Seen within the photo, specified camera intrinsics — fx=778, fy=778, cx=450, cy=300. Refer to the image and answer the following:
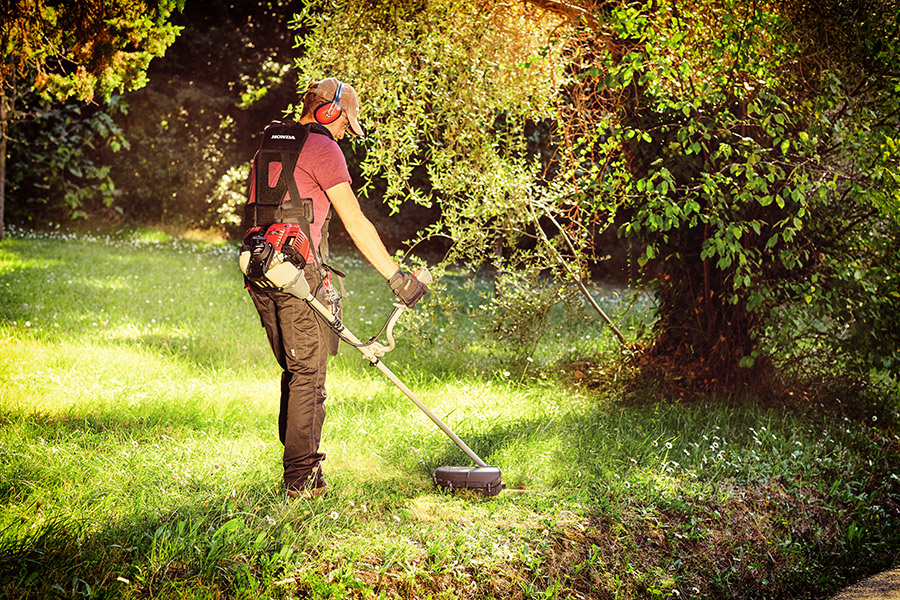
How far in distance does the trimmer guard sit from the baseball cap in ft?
6.01

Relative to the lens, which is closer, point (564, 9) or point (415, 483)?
point (415, 483)

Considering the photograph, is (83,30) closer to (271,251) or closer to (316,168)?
(316,168)

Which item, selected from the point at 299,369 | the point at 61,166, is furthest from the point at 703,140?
the point at 61,166

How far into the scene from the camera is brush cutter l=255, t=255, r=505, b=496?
341 centimetres

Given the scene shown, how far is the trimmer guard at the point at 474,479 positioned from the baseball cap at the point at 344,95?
183cm

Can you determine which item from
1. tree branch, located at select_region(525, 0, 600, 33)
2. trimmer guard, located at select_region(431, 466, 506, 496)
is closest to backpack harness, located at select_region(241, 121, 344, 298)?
trimmer guard, located at select_region(431, 466, 506, 496)

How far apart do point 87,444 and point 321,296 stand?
1719 mm

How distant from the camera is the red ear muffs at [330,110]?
372 centimetres

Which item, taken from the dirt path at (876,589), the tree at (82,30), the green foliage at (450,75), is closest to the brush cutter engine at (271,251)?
the tree at (82,30)

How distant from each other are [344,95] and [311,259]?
82cm

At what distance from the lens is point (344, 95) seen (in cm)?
378

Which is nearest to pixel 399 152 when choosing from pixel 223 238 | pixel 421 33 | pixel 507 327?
pixel 421 33

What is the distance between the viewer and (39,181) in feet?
53.5

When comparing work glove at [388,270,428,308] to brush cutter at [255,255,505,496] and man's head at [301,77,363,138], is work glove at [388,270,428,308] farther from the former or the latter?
man's head at [301,77,363,138]
